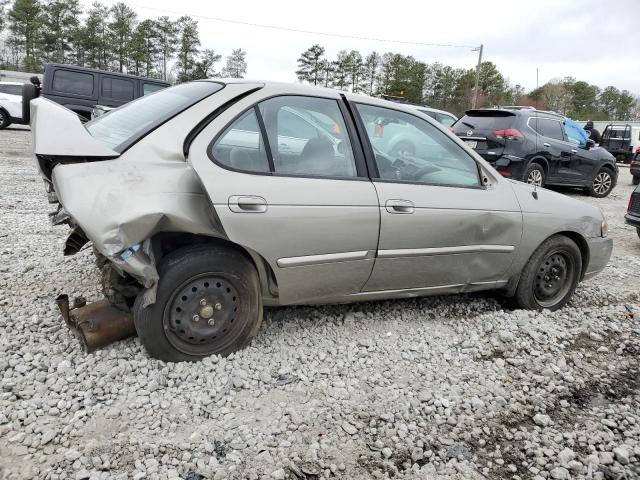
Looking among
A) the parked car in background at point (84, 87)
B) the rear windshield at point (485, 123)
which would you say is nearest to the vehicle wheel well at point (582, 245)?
the rear windshield at point (485, 123)

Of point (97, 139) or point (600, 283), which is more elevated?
point (97, 139)

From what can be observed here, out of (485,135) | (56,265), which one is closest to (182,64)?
(485,135)

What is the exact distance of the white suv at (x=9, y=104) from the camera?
1594cm

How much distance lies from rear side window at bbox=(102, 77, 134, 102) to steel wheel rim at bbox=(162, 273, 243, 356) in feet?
34.7

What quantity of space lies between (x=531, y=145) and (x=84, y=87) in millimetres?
10222

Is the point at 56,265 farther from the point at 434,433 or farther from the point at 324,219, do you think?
the point at 434,433

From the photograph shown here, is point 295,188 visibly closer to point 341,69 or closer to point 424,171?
point 424,171

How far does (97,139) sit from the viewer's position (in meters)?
2.86

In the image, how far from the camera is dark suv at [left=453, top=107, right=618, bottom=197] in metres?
9.01

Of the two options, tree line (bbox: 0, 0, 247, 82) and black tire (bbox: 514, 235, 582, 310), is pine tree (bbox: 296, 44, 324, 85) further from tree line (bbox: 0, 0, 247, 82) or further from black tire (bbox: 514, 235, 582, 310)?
black tire (bbox: 514, 235, 582, 310)

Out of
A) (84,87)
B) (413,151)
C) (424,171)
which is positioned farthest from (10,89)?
(424,171)

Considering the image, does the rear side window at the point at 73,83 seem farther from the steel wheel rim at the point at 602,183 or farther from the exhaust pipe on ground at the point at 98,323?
the steel wheel rim at the point at 602,183

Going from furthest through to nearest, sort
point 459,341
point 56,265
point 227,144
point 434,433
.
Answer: point 56,265 < point 459,341 < point 227,144 < point 434,433

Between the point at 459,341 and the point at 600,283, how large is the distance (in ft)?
8.22
